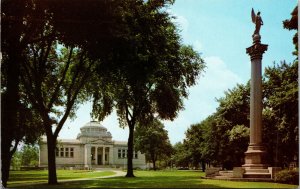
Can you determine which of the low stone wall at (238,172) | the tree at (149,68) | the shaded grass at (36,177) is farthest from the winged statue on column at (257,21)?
the shaded grass at (36,177)

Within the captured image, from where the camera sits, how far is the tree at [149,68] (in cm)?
2464

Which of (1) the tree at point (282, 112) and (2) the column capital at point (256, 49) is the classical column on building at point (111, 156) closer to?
(1) the tree at point (282, 112)

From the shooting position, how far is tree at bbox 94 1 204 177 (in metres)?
24.6

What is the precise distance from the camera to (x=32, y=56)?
2688 centimetres

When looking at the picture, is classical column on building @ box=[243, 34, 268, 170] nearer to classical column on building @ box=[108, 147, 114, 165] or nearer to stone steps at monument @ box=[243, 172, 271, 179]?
stone steps at monument @ box=[243, 172, 271, 179]

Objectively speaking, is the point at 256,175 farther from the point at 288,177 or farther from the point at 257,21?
the point at 257,21

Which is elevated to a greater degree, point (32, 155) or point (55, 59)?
point (55, 59)

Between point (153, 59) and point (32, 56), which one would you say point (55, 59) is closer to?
point (32, 56)

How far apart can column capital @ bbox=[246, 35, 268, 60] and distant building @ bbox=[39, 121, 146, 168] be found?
235ft

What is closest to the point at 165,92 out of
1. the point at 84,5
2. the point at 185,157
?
the point at 84,5

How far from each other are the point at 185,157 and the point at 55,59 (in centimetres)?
4403

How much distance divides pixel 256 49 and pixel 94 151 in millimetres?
79466

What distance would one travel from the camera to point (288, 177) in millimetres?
21453

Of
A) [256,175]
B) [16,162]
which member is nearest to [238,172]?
[256,175]
